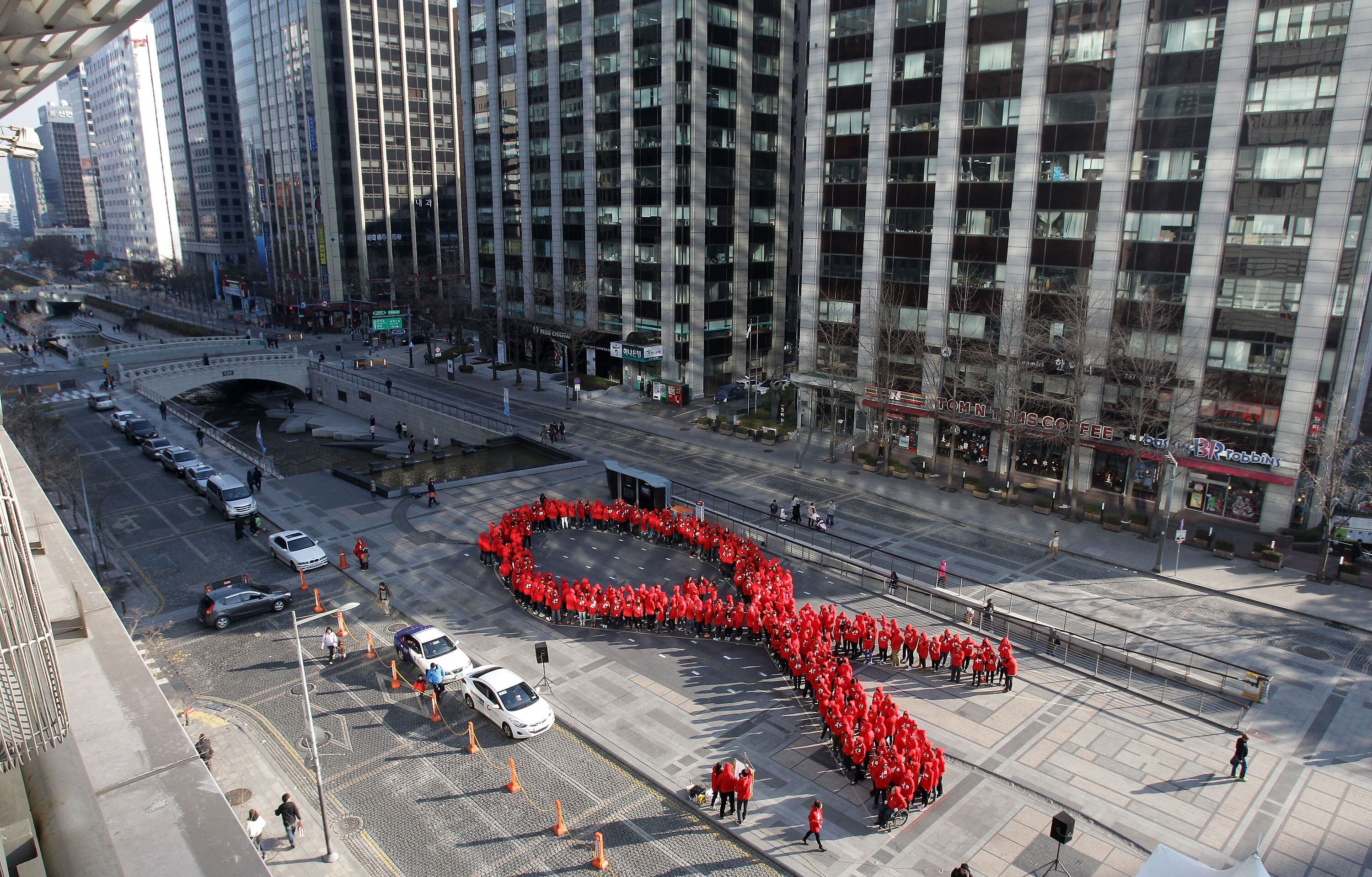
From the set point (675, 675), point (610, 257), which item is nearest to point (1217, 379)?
point (675, 675)

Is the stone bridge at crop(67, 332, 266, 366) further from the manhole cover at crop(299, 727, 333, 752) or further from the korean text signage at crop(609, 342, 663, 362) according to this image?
the manhole cover at crop(299, 727, 333, 752)

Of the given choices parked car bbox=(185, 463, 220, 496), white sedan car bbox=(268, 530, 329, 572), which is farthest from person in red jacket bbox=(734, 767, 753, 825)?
parked car bbox=(185, 463, 220, 496)

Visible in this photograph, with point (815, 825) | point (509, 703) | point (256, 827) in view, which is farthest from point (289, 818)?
point (815, 825)

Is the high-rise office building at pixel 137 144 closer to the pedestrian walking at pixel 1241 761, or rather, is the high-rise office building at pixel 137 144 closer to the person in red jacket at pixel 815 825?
the person in red jacket at pixel 815 825

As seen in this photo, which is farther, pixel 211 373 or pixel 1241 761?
pixel 211 373

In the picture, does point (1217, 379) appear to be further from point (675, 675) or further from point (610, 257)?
point (610, 257)

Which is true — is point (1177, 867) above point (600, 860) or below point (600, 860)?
above

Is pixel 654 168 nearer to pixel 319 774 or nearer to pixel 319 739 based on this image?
pixel 319 739
